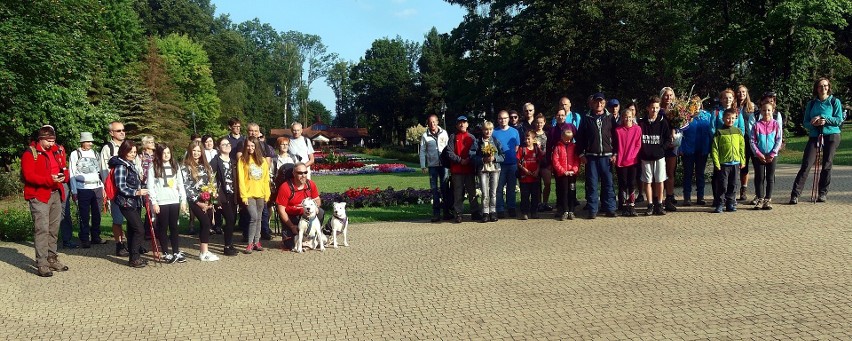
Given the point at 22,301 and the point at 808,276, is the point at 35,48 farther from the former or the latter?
the point at 808,276

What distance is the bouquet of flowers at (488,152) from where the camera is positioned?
10.9 meters

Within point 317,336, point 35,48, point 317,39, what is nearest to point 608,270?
point 317,336

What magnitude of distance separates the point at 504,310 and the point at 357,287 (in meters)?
1.82

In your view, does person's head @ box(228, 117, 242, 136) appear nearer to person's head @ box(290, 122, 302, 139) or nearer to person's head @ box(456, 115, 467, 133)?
person's head @ box(290, 122, 302, 139)

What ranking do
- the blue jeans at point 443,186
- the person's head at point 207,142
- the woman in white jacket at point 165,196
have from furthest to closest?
the blue jeans at point 443,186 < the person's head at point 207,142 < the woman in white jacket at point 165,196

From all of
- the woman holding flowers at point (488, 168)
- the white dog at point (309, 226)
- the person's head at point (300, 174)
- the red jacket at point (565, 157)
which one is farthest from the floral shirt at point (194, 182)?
the red jacket at point (565, 157)

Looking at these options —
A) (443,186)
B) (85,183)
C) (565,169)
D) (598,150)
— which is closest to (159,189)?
(85,183)

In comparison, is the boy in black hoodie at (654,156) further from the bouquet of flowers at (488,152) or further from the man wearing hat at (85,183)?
the man wearing hat at (85,183)

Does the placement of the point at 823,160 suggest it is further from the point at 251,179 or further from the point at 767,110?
the point at 251,179

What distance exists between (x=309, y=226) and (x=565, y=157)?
14.6 ft

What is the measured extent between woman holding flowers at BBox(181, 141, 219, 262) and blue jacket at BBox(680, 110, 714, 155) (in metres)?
7.83

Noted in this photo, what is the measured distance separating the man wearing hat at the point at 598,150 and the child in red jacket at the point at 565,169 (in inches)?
6.5

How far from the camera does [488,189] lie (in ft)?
36.4

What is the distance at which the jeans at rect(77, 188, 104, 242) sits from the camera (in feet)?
33.3
